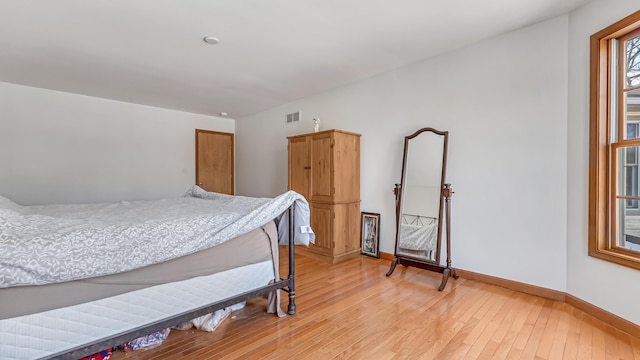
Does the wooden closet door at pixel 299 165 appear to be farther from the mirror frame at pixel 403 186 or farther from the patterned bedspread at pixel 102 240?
the patterned bedspread at pixel 102 240

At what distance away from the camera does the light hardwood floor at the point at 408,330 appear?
6.03ft

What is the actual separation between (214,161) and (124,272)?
5009 millimetres

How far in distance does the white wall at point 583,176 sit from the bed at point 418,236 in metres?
1.16

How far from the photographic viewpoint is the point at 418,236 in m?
3.36

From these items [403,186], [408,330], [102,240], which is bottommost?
[408,330]

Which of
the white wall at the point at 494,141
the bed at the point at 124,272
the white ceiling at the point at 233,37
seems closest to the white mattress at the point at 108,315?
the bed at the point at 124,272

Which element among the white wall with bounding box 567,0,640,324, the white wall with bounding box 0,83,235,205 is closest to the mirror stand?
the white wall with bounding box 567,0,640,324

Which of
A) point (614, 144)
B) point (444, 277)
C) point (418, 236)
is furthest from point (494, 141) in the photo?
point (444, 277)

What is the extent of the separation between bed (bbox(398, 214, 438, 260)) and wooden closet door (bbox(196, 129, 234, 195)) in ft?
14.6

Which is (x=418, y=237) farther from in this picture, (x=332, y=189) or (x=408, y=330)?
(x=408, y=330)

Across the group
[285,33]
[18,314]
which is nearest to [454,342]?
[18,314]

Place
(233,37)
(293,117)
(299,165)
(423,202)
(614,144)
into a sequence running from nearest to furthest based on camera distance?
(614,144)
(233,37)
(423,202)
(299,165)
(293,117)

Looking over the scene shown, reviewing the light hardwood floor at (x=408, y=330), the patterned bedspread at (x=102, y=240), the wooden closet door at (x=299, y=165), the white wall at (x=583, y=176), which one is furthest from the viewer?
the wooden closet door at (x=299, y=165)

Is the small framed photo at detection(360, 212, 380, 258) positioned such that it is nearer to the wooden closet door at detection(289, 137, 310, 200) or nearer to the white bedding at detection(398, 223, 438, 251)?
the white bedding at detection(398, 223, 438, 251)
